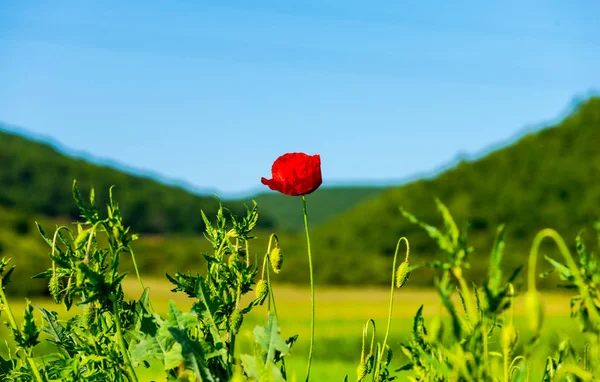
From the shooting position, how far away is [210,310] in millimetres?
1386

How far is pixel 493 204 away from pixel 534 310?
2004 cm

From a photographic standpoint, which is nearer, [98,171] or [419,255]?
[419,255]

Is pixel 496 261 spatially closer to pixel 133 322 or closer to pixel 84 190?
pixel 133 322

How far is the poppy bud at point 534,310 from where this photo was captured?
0.96 m

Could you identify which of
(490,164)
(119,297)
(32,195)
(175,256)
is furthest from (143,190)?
(119,297)

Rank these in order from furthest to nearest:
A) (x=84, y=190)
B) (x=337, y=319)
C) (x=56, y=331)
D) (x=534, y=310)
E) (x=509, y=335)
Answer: (x=84, y=190)
(x=337, y=319)
(x=56, y=331)
(x=509, y=335)
(x=534, y=310)

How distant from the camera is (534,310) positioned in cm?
97

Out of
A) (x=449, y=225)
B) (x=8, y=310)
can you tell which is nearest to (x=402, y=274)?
(x=449, y=225)

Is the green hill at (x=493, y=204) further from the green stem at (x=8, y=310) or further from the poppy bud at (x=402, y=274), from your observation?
the green stem at (x=8, y=310)

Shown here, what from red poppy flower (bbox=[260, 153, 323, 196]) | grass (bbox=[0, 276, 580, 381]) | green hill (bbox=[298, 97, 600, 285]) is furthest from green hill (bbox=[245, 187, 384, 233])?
red poppy flower (bbox=[260, 153, 323, 196])

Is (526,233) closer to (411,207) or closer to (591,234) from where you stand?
(591,234)

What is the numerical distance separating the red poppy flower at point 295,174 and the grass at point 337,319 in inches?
133

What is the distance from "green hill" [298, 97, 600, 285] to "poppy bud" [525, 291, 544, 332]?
658 inches

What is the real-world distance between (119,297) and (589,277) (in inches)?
40.8
